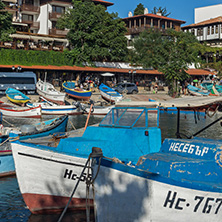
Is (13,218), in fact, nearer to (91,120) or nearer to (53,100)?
(91,120)

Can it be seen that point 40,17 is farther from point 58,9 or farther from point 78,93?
point 78,93

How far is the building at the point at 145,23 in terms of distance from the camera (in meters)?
73.2

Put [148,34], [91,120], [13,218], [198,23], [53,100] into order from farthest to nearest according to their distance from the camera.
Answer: [198,23] < [148,34] < [53,100] < [91,120] < [13,218]

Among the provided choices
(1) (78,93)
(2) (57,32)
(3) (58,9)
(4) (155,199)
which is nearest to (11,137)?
(4) (155,199)

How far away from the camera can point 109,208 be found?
8.57m

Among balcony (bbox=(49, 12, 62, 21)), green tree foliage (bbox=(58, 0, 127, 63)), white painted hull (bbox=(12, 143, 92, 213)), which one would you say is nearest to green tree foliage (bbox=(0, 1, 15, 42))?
green tree foliage (bbox=(58, 0, 127, 63))

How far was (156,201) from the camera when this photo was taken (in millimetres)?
7938

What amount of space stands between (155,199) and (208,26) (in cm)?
7897

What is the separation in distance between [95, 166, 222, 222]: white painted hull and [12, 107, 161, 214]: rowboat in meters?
2.21

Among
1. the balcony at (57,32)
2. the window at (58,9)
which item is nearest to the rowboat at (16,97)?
the balcony at (57,32)

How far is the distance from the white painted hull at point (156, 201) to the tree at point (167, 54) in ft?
152

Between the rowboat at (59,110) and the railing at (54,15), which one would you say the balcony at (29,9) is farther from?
the rowboat at (59,110)

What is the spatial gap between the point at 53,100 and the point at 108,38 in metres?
18.9

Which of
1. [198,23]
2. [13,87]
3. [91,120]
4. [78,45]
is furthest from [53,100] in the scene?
[198,23]
